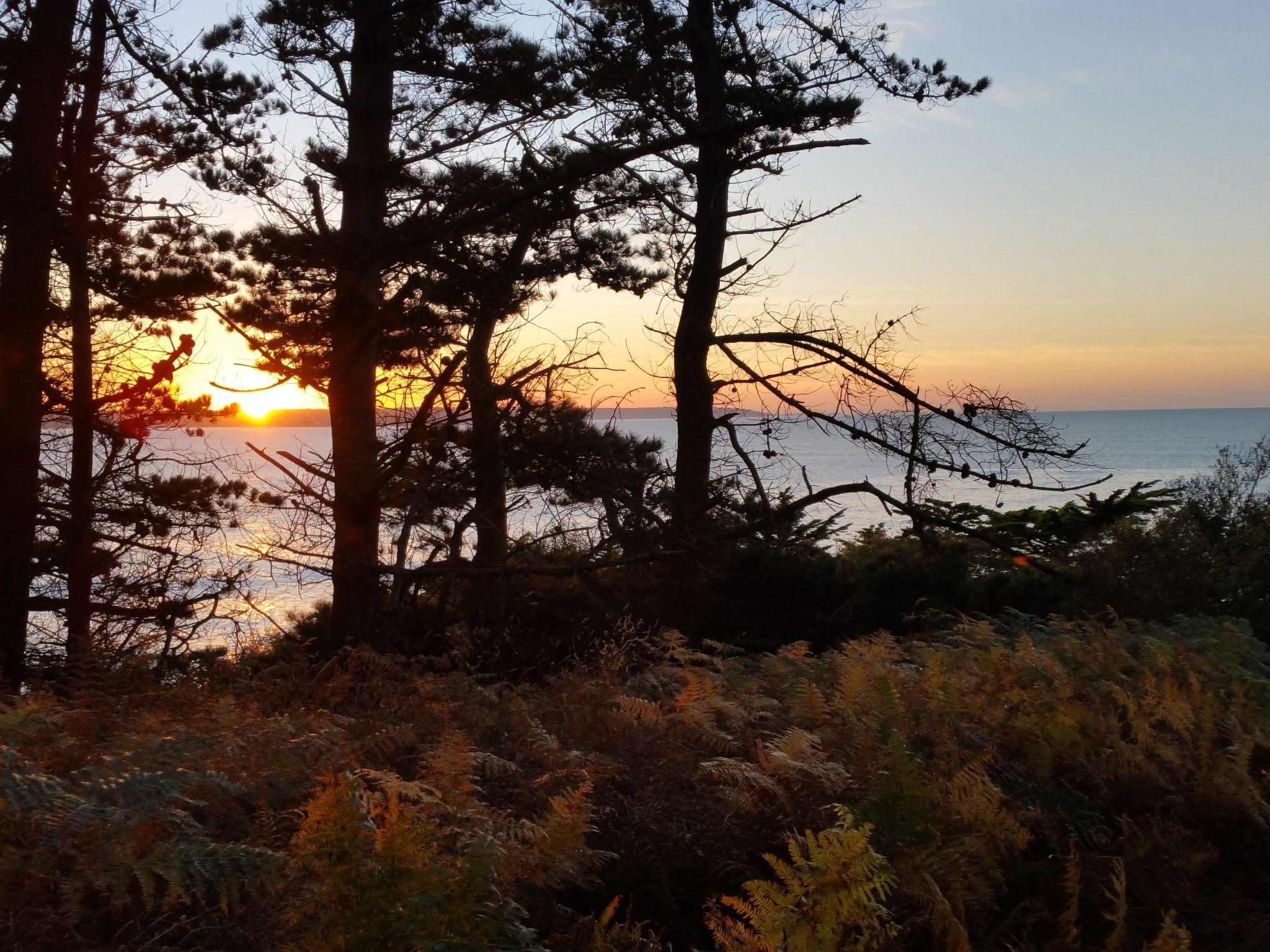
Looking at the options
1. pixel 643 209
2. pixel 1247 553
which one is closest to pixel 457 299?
pixel 643 209

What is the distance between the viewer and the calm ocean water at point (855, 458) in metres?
12.1

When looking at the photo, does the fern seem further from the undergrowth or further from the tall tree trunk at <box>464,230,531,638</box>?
the tall tree trunk at <box>464,230,531,638</box>

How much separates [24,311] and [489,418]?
431 cm

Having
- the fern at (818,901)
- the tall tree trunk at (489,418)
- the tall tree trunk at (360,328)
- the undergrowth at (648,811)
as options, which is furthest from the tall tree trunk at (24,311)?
the fern at (818,901)

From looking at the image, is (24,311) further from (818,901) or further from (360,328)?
(818,901)

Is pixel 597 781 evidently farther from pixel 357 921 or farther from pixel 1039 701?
pixel 1039 701

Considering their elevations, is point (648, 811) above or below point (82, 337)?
below

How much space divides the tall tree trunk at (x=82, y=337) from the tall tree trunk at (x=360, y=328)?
293 cm

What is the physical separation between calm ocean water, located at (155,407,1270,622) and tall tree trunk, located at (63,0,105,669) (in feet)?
6.12

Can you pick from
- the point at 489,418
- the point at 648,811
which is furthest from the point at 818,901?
the point at 489,418

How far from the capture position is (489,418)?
33.7 ft

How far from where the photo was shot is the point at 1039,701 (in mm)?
4805

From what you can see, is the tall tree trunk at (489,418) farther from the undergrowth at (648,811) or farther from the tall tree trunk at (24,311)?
the undergrowth at (648,811)

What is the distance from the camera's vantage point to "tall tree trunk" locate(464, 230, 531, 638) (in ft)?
31.8
